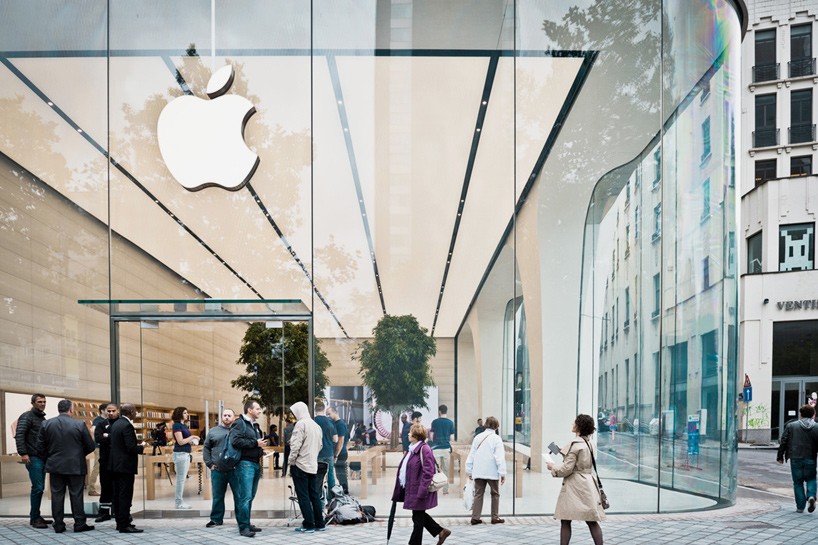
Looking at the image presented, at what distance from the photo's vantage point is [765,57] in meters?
37.9

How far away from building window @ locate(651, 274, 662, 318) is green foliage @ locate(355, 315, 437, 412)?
3.50 meters

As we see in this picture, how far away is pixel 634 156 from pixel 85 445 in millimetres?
8530

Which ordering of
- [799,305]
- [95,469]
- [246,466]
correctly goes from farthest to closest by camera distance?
[799,305]
[95,469]
[246,466]

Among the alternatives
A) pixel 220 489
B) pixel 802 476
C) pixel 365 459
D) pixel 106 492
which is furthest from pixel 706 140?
pixel 106 492

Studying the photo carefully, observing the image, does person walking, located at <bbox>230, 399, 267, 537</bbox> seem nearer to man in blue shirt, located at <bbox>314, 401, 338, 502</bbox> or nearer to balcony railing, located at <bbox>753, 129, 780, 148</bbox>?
man in blue shirt, located at <bbox>314, 401, 338, 502</bbox>

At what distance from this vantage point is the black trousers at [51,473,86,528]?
30.0 ft

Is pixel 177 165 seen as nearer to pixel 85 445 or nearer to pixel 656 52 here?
pixel 85 445

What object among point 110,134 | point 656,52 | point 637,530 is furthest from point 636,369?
point 110,134

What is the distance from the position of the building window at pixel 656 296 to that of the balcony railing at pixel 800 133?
103ft

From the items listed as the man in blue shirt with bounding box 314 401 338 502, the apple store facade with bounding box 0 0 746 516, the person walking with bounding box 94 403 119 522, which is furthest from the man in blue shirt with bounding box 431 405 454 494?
the person walking with bounding box 94 403 119 522

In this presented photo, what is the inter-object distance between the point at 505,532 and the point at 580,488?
2.20m

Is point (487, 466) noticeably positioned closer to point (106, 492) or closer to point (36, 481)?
point (106, 492)

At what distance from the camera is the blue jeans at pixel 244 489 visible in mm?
8859

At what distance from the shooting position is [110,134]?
35.8 ft
